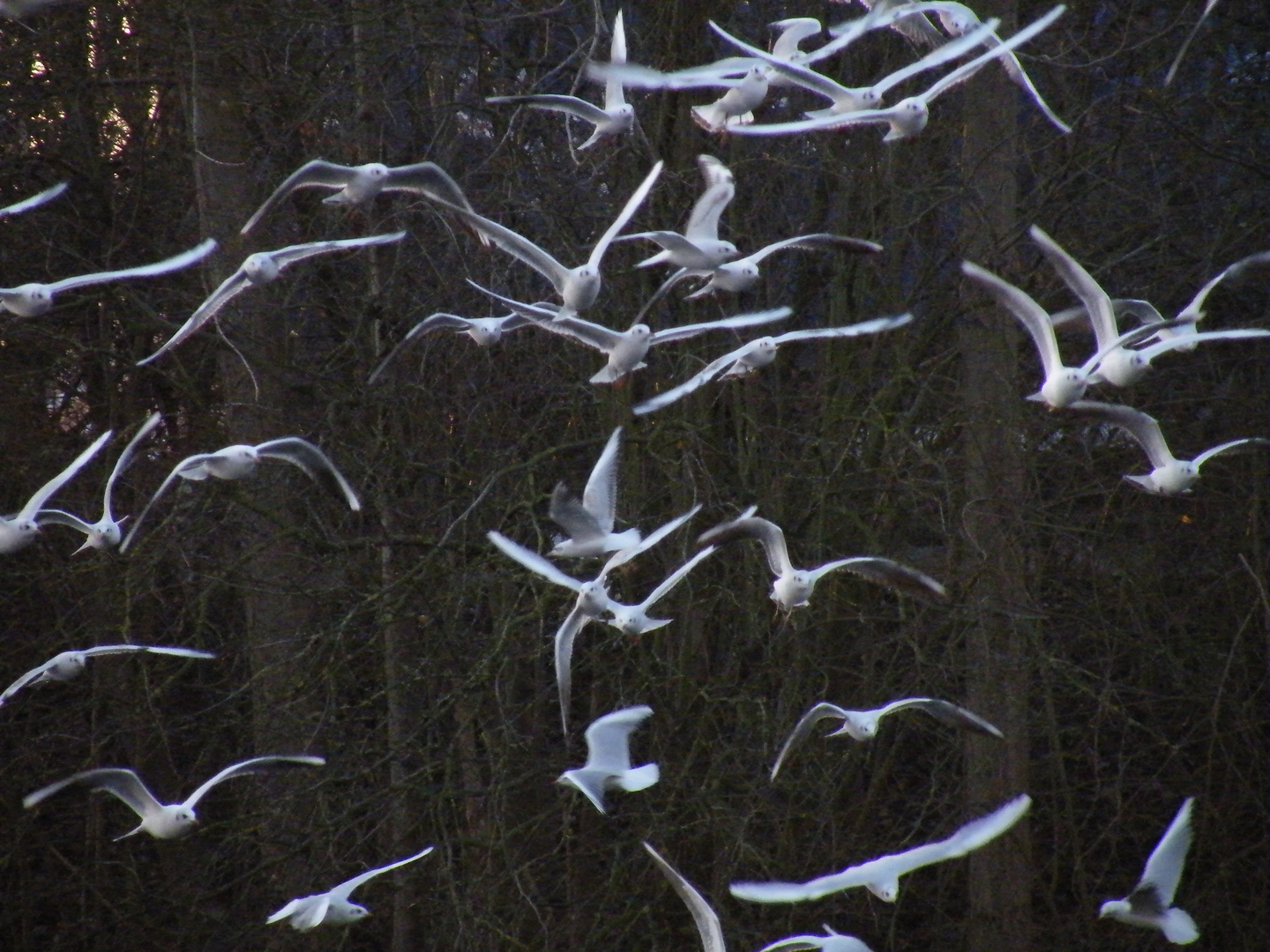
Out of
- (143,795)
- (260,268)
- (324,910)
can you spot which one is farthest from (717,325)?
(143,795)

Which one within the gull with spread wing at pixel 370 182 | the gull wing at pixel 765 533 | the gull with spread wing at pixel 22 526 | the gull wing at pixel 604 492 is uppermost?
the gull with spread wing at pixel 370 182

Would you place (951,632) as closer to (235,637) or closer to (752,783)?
(752,783)

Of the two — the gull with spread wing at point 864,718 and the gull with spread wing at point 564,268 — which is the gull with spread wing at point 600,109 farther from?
the gull with spread wing at point 864,718

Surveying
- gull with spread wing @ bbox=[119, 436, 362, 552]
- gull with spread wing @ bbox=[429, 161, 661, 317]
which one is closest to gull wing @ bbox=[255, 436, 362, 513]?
gull with spread wing @ bbox=[119, 436, 362, 552]

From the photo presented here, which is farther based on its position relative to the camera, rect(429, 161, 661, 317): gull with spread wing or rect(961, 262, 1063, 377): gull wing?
rect(429, 161, 661, 317): gull with spread wing

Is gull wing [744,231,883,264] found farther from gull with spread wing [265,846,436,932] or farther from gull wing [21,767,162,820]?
gull wing [21,767,162,820]

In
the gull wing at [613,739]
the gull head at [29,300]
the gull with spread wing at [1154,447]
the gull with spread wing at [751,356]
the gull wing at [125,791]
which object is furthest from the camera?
the gull wing at [125,791]

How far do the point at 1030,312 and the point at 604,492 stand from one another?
1677mm

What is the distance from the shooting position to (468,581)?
6.75 m

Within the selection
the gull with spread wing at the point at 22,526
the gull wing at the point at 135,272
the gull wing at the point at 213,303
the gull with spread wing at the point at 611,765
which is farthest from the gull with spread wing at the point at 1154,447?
the gull with spread wing at the point at 22,526

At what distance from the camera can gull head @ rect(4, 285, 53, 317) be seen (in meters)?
6.18

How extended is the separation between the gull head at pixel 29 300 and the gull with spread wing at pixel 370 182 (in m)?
0.92

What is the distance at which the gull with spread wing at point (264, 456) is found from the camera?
5837 mm

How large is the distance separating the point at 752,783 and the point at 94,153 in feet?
16.1
